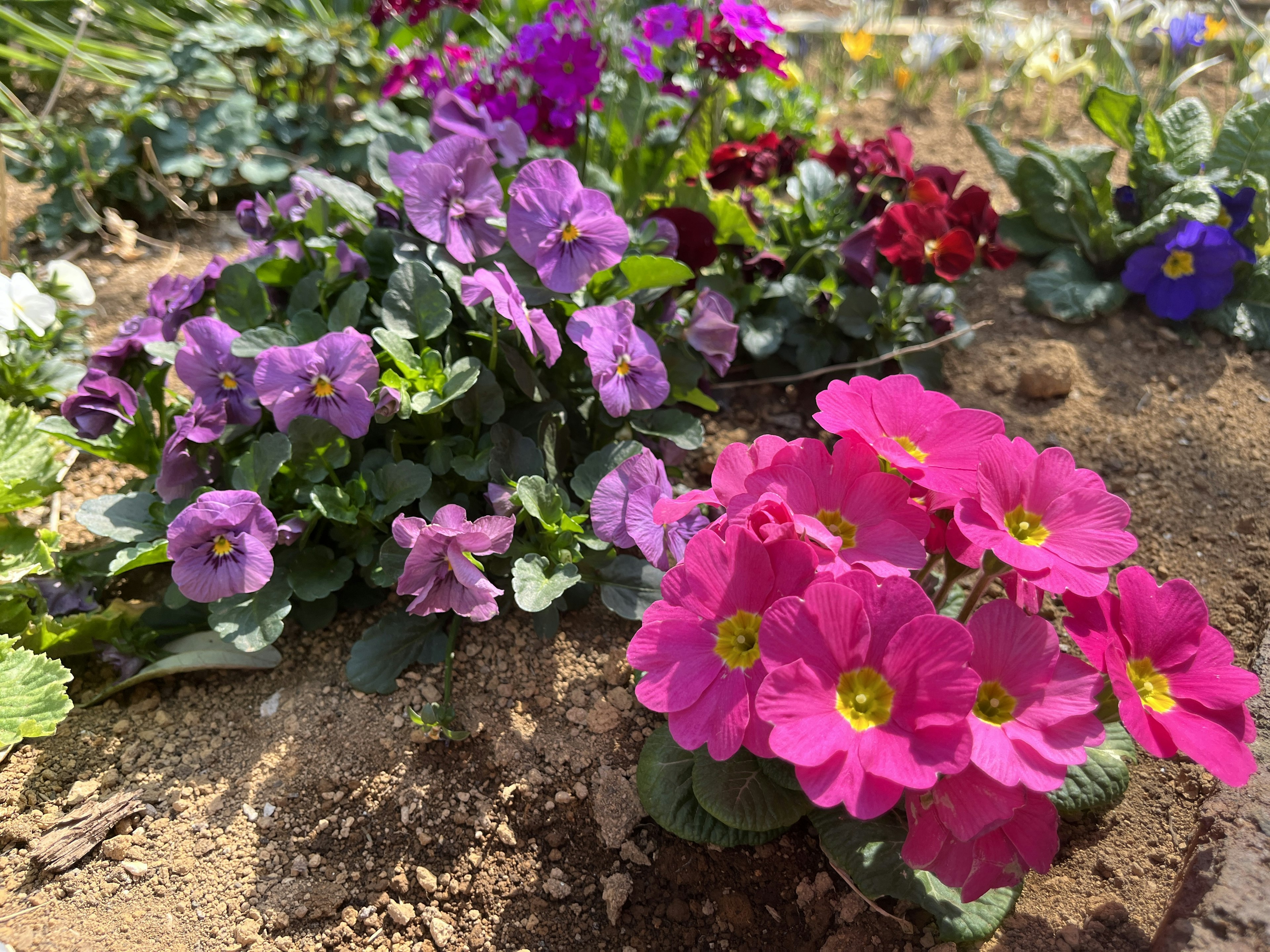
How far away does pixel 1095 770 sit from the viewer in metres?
1.50

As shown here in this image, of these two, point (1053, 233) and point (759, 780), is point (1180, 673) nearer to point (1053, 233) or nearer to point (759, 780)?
point (759, 780)

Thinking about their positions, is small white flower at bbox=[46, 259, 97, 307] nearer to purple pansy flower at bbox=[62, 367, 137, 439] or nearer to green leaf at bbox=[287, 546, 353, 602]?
purple pansy flower at bbox=[62, 367, 137, 439]

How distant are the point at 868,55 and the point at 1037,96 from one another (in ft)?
2.49

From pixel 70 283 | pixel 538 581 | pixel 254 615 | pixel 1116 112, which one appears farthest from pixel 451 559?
pixel 1116 112

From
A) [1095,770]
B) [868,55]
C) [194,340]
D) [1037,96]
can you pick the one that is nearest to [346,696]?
[194,340]

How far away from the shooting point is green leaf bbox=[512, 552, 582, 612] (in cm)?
155

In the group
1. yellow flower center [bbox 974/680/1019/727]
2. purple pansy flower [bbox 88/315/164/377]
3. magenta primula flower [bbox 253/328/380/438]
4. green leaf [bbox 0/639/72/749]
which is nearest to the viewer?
yellow flower center [bbox 974/680/1019/727]

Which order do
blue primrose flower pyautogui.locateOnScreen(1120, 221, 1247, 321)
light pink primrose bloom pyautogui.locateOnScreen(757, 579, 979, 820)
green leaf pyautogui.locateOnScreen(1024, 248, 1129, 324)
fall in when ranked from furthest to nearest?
green leaf pyautogui.locateOnScreen(1024, 248, 1129, 324), blue primrose flower pyautogui.locateOnScreen(1120, 221, 1247, 321), light pink primrose bloom pyautogui.locateOnScreen(757, 579, 979, 820)

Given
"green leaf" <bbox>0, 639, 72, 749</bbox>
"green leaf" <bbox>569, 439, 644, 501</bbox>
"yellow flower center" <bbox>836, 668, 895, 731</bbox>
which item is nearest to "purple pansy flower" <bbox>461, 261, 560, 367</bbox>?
"green leaf" <bbox>569, 439, 644, 501</bbox>

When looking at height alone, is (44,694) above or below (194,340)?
below

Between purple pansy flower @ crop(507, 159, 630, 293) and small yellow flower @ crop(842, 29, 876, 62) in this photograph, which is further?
small yellow flower @ crop(842, 29, 876, 62)

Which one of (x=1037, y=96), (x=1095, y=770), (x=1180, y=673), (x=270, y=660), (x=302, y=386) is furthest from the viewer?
(x=1037, y=96)

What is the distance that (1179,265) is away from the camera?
8.24ft

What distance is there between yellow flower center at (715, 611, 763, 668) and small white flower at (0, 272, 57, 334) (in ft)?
5.98
